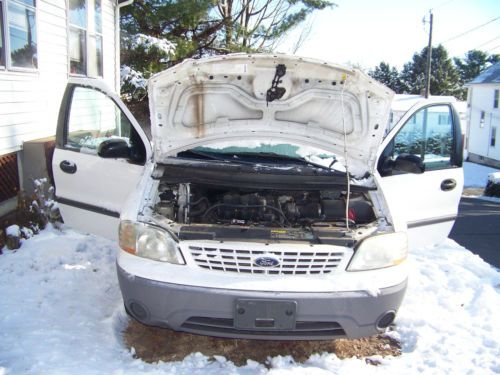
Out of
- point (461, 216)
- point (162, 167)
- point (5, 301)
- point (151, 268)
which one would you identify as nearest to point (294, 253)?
point (151, 268)

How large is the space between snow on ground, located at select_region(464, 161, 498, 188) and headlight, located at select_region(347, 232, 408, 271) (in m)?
19.4

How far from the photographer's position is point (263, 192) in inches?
145

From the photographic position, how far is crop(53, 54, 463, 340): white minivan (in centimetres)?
276

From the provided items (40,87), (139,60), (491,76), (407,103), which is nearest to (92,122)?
(40,87)

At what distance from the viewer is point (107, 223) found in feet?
13.7

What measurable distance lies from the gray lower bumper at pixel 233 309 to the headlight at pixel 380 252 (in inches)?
6.6

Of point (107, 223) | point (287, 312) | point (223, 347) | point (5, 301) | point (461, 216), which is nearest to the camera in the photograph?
point (287, 312)

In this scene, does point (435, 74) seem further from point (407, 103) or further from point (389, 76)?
point (407, 103)

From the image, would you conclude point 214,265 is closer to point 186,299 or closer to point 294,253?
point 186,299

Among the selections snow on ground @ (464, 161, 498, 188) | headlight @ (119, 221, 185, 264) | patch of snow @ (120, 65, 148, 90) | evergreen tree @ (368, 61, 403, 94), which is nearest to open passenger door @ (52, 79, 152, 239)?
headlight @ (119, 221, 185, 264)

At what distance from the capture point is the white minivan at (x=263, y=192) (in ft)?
9.07

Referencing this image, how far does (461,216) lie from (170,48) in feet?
31.1

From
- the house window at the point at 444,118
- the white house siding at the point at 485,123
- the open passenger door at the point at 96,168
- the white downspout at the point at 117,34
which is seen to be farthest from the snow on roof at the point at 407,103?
the white downspout at the point at 117,34

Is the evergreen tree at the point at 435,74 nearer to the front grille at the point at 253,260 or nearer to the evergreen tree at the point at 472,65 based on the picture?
the evergreen tree at the point at 472,65
